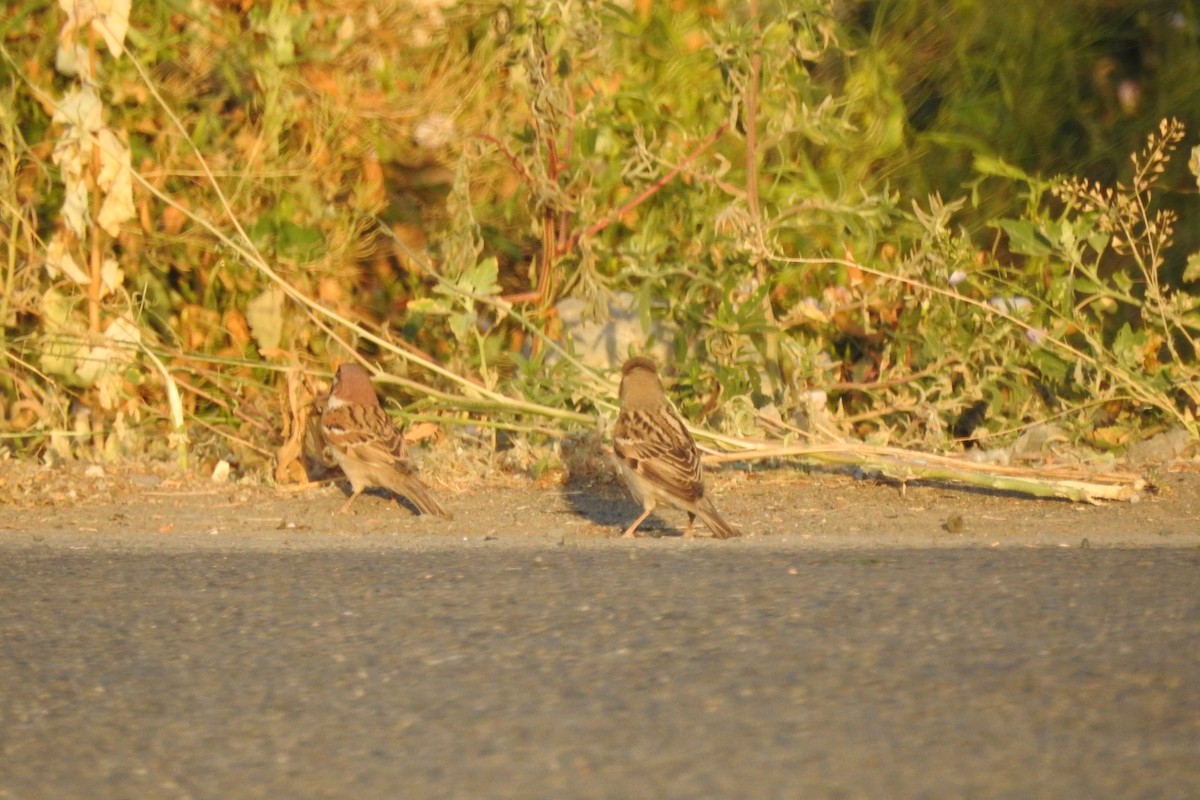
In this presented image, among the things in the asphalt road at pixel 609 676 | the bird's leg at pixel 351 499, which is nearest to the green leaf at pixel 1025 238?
the asphalt road at pixel 609 676

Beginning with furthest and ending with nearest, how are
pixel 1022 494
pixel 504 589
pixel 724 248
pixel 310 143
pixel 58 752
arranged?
pixel 310 143, pixel 724 248, pixel 1022 494, pixel 504 589, pixel 58 752

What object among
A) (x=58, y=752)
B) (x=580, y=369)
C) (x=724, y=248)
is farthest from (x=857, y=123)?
(x=58, y=752)

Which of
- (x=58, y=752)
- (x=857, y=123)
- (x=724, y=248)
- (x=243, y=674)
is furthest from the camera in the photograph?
(x=857, y=123)

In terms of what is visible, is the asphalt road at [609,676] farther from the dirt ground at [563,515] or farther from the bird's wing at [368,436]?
the bird's wing at [368,436]

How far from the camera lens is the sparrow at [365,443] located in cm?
638

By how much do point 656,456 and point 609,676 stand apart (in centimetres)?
205

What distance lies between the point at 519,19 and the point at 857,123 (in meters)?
2.17

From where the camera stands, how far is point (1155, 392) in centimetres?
685

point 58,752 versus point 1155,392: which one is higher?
point 1155,392

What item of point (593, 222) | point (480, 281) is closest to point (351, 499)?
point (480, 281)

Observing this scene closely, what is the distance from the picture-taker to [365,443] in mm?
6441

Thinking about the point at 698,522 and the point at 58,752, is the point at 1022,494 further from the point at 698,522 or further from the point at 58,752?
the point at 58,752

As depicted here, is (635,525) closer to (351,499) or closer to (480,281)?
(351,499)

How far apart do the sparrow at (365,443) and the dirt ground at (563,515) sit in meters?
0.11
